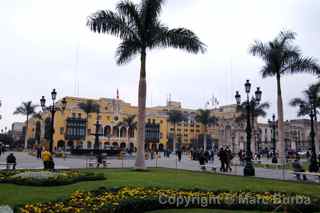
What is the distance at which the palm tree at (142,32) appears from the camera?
68.2 feet

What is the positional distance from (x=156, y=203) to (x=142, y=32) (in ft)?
47.3

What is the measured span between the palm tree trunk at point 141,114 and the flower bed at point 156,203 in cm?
1059

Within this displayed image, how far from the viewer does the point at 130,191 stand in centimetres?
990

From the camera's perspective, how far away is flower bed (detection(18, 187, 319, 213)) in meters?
7.68

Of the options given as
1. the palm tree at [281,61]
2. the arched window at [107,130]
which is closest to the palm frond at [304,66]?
the palm tree at [281,61]

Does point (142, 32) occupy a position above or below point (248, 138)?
above

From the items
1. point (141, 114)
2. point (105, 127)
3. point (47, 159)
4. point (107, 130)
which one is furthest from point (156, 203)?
point (105, 127)

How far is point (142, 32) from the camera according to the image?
2128cm

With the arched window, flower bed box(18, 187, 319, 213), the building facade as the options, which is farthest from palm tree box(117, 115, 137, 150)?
flower bed box(18, 187, 319, 213)

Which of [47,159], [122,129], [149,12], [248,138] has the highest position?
[149,12]

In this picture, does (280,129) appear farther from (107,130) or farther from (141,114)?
(107,130)

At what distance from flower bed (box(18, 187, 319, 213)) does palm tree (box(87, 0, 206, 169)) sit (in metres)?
11.2

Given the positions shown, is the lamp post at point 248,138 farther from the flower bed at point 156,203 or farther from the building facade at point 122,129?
the building facade at point 122,129

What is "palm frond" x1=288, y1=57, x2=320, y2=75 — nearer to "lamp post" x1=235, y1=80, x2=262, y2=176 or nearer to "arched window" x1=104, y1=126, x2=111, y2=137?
"lamp post" x1=235, y1=80, x2=262, y2=176
